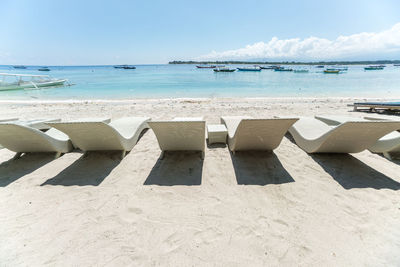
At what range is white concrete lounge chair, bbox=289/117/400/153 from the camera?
2829mm

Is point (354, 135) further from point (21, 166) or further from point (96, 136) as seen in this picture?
point (21, 166)

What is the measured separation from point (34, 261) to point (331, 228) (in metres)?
2.91

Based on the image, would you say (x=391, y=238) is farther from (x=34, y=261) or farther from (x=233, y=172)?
(x=34, y=261)

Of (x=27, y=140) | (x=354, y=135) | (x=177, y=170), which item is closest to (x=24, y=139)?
(x=27, y=140)

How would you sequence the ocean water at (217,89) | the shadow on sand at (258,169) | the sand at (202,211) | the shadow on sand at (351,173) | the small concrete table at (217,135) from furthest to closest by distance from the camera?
the ocean water at (217,89) < the small concrete table at (217,135) < the shadow on sand at (258,169) < the shadow on sand at (351,173) < the sand at (202,211)

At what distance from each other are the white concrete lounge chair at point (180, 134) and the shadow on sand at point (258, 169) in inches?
30.4

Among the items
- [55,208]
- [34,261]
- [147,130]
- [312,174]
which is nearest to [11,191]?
[55,208]

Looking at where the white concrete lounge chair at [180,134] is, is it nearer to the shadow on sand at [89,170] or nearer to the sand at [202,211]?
the sand at [202,211]

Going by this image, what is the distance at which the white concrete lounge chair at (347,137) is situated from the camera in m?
2.83

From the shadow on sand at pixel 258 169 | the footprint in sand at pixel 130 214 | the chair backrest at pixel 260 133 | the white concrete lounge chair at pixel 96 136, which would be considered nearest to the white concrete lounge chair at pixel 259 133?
the chair backrest at pixel 260 133

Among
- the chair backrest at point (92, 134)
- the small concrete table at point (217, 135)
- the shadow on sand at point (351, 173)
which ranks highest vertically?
the chair backrest at point (92, 134)

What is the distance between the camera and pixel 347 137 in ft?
10.1

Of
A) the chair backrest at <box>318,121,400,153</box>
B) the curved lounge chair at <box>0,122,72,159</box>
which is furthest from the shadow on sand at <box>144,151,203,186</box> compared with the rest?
the chair backrest at <box>318,121,400,153</box>

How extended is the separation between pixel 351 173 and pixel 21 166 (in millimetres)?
5708
